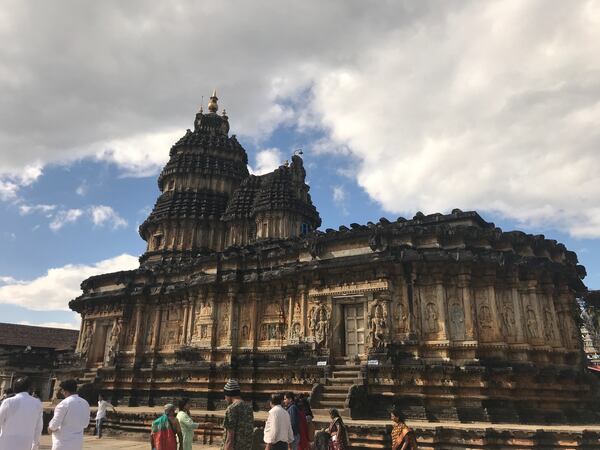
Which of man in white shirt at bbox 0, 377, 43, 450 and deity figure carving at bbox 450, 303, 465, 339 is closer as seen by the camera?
man in white shirt at bbox 0, 377, 43, 450

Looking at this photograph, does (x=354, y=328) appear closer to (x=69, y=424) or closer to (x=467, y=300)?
(x=467, y=300)

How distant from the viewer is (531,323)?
19172mm

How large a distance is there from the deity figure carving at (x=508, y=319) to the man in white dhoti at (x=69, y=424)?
55.1ft

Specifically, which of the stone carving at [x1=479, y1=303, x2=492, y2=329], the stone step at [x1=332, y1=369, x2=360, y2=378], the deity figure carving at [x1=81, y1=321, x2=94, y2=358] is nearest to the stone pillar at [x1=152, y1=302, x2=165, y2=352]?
the deity figure carving at [x1=81, y1=321, x2=94, y2=358]

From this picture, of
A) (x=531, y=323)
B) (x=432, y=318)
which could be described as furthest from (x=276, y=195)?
(x=531, y=323)

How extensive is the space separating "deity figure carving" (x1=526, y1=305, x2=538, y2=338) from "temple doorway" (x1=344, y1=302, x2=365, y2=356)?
691cm

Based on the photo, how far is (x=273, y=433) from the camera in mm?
7703

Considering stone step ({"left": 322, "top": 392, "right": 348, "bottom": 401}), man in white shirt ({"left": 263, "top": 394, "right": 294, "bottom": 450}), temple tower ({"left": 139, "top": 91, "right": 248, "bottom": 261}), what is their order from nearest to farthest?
man in white shirt ({"left": 263, "top": 394, "right": 294, "bottom": 450}) < stone step ({"left": 322, "top": 392, "right": 348, "bottom": 401}) < temple tower ({"left": 139, "top": 91, "right": 248, "bottom": 261})

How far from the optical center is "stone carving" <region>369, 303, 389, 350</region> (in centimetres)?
1877

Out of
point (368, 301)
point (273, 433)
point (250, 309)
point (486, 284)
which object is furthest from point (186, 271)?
point (273, 433)

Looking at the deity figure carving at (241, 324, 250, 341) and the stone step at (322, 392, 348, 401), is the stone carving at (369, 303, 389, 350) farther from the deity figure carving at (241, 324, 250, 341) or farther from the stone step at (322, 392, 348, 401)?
the deity figure carving at (241, 324, 250, 341)

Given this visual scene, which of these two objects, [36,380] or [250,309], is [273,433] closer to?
[250,309]

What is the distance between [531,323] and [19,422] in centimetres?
1889

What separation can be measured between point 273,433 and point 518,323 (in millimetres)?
14605
